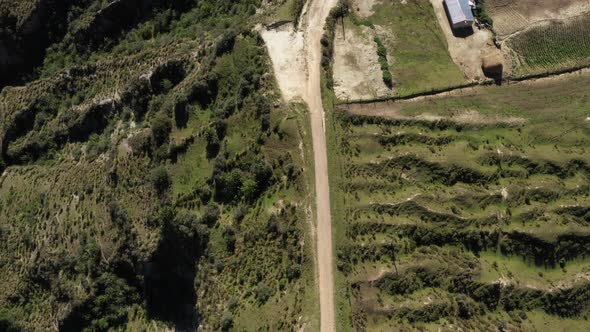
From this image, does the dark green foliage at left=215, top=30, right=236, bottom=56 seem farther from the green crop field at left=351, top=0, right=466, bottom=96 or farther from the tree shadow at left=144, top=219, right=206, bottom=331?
the tree shadow at left=144, top=219, right=206, bottom=331

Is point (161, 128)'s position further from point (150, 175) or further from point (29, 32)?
point (29, 32)

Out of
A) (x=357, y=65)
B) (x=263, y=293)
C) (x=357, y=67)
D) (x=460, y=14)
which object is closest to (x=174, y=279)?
(x=263, y=293)

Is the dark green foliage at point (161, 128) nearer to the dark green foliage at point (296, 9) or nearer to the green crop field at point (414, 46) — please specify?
the dark green foliage at point (296, 9)

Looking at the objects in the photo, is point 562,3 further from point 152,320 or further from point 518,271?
point 152,320

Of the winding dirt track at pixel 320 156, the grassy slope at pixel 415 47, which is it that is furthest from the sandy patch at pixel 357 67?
the winding dirt track at pixel 320 156

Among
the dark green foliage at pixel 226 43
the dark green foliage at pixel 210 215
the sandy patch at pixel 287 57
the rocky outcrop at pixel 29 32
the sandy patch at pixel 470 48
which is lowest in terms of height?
the dark green foliage at pixel 210 215

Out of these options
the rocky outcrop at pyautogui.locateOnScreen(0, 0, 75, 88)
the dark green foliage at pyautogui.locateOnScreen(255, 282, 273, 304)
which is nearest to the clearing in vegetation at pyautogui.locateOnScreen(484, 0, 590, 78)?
the dark green foliage at pyautogui.locateOnScreen(255, 282, 273, 304)

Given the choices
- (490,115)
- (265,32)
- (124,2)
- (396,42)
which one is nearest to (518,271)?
(490,115)
